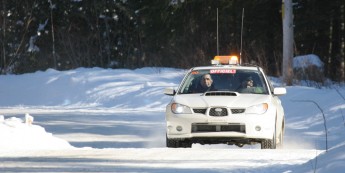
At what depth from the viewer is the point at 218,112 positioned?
510 inches

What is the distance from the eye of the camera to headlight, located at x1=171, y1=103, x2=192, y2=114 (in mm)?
13094

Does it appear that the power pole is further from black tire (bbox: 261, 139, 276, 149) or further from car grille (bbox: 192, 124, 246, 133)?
car grille (bbox: 192, 124, 246, 133)

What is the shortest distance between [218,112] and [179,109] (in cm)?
60

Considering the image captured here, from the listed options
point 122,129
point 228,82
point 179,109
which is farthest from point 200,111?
point 122,129

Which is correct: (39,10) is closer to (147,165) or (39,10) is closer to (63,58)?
(63,58)

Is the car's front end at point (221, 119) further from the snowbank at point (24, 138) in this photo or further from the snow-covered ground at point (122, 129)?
the snowbank at point (24, 138)

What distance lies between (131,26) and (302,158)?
4108 centimetres

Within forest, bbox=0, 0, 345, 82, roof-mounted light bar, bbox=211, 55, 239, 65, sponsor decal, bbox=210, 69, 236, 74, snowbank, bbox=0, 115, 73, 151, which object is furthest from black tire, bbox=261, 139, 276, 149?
forest, bbox=0, 0, 345, 82

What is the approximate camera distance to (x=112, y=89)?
2828cm

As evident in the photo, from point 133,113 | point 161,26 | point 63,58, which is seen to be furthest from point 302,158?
point 63,58

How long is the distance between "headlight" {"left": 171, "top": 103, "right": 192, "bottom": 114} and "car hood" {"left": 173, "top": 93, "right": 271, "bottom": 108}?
0.05m

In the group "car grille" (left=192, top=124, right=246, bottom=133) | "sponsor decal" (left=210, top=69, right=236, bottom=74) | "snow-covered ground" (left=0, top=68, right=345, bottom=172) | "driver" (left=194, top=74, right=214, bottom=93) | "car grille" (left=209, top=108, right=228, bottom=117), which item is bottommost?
"snow-covered ground" (left=0, top=68, right=345, bottom=172)

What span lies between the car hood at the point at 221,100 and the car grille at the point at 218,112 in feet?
0.19

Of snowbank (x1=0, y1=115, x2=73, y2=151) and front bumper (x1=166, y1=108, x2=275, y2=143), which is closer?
front bumper (x1=166, y1=108, x2=275, y2=143)
